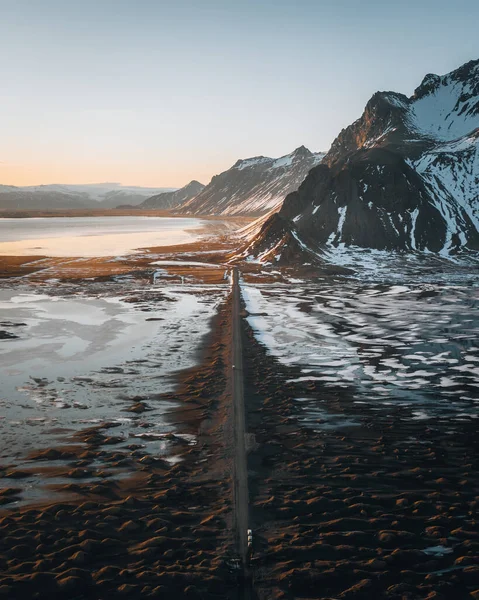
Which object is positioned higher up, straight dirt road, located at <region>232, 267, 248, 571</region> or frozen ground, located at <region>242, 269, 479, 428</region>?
frozen ground, located at <region>242, 269, 479, 428</region>

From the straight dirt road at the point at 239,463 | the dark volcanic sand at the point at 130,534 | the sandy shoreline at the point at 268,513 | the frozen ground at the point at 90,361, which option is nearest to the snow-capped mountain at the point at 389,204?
the frozen ground at the point at 90,361

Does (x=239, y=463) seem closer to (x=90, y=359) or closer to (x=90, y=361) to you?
(x=90, y=361)

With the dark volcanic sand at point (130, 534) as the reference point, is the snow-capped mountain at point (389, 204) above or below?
above

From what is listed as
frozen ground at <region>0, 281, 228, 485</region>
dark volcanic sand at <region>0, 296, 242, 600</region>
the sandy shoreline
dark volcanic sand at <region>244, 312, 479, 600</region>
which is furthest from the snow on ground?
dark volcanic sand at <region>244, 312, 479, 600</region>

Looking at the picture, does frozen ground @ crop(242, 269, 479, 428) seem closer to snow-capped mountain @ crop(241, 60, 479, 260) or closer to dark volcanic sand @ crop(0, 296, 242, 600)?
dark volcanic sand @ crop(0, 296, 242, 600)

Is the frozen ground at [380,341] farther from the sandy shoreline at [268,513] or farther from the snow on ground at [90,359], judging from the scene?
the snow on ground at [90,359]

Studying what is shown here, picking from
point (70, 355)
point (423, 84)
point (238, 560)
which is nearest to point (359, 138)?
point (423, 84)
